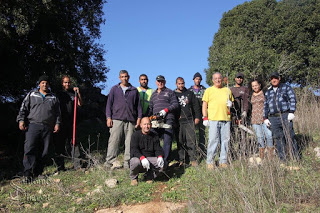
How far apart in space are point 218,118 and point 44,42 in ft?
18.1

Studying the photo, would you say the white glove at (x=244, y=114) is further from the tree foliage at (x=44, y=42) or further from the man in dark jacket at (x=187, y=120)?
the tree foliage at (x=44, y=42)

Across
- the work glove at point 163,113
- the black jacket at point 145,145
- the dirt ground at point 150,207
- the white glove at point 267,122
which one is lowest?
the dirt ground at point 150,207

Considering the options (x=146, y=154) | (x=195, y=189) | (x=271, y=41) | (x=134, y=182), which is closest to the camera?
(x=195, y=189)


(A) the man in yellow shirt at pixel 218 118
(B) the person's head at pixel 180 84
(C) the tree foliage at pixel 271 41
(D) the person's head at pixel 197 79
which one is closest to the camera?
(A) the man in yellow shirt at pixel 218 118

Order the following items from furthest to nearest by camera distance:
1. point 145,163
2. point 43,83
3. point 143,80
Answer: point 143,80, point 43,83, point 145,163

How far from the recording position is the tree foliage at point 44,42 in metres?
6.84

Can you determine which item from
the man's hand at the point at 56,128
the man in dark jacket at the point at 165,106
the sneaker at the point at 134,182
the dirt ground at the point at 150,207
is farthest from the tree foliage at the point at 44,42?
the dirt ground at the point at 150,207

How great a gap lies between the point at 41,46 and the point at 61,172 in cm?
386

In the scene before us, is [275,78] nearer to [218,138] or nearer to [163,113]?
[218,138]

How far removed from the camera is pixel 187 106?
235 inches

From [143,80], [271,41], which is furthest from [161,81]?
[271,41]

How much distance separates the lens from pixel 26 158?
5320mm

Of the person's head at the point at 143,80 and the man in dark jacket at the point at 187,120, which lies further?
the person's head at the point at 143,80

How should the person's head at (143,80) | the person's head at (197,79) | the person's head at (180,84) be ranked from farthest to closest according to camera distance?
1. the person's head at (197,79)
2. the person's head at (143,80)
3. the person's head at (180,84)
